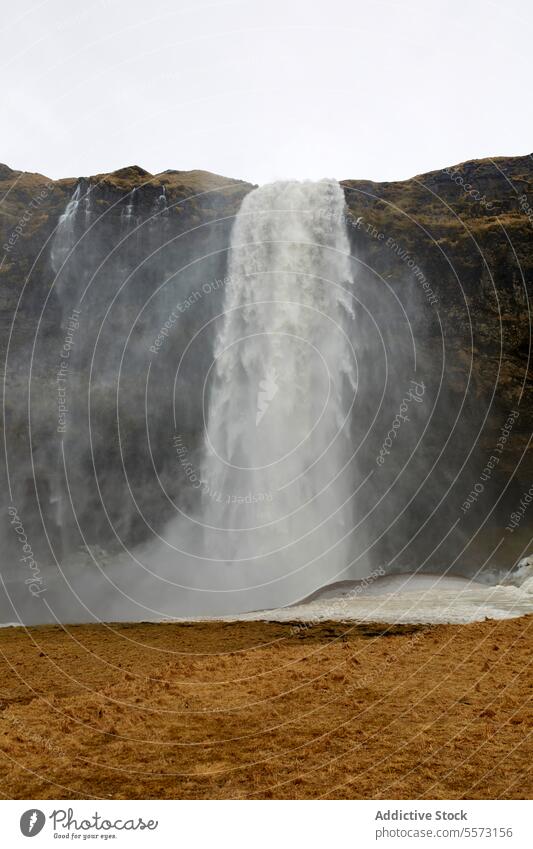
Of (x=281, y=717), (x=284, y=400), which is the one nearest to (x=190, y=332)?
(x=284, y=400)

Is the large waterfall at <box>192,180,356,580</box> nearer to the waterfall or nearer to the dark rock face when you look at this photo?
the dark rock face

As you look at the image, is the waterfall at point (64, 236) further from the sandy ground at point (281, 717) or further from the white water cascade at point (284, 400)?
the sandy ground at point (281, 717)

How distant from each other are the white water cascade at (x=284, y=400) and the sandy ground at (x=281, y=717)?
16.1m

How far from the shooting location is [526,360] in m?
37.5

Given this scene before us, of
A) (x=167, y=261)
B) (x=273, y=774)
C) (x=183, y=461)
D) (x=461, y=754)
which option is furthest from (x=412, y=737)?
(x=167, y=261)

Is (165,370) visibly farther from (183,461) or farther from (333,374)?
(333,374)

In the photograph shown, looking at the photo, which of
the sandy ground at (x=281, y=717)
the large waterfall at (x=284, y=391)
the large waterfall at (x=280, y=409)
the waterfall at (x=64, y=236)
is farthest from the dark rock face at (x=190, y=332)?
the sandy ground at (x=281, y=717)

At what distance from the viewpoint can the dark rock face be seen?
Answer: 37875 mm

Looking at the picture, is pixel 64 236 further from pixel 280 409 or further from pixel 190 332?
pixel 280 409

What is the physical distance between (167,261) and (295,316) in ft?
34.7

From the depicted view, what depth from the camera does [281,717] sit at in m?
11.4
